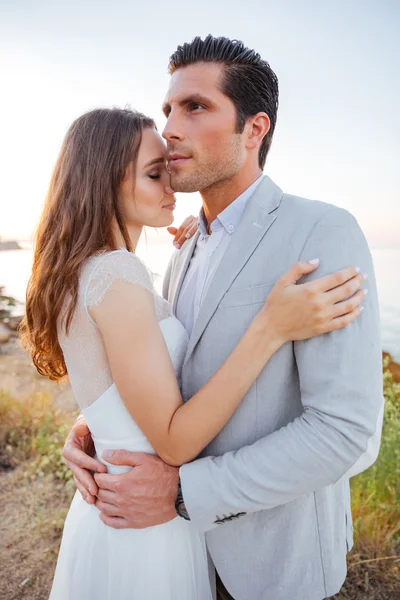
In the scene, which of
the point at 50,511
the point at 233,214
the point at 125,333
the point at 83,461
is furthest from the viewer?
the point at 50,511

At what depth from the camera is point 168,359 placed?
1657 millimetres

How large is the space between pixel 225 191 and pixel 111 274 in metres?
0.76

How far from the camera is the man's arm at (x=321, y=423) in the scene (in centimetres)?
146

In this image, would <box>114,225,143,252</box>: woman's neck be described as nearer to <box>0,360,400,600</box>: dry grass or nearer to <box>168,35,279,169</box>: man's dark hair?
<box>168,35,279,169</box>: man's dark hair

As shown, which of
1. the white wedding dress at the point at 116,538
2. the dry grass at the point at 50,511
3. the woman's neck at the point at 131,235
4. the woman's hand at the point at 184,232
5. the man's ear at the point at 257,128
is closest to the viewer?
the white wedding dress at the point at 116,538

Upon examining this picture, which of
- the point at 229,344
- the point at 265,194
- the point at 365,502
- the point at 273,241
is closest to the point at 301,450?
the point at 229,344

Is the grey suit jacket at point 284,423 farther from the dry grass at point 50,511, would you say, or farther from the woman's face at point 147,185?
the dry grass at point 50,511

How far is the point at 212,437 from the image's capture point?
1.61 meters

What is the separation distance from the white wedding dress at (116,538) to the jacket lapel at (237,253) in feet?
0.69

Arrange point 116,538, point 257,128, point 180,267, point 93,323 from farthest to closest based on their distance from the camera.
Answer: point 180,267 → point 257,128 → point 116,538 → point 93,323

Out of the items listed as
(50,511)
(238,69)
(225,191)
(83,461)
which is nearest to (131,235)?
(225,191)

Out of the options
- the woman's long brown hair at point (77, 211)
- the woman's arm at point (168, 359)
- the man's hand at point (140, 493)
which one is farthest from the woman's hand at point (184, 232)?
the man's hand at point (140, 493)

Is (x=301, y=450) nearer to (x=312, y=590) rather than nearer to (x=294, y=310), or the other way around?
(x=294, y=310)

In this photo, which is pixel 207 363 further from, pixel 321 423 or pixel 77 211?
pixel 77 211
